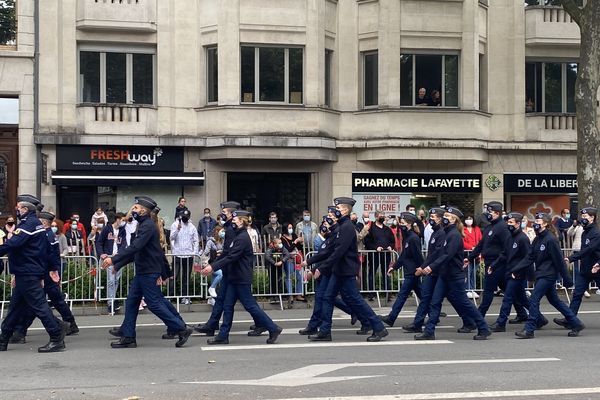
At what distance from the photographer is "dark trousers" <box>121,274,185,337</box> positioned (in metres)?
11.7

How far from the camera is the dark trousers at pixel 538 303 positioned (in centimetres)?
1269

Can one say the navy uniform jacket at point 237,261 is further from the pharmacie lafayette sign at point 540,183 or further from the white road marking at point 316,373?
the pharmacie lafayette sign at point 540,183

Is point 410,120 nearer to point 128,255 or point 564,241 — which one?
point 564,241

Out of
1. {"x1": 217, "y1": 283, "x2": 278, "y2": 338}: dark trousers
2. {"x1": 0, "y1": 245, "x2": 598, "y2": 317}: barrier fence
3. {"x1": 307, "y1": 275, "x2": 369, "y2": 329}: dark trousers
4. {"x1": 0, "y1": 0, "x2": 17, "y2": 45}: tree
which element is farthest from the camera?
{"x1": 0, "y1": 0, "x2": 17, "y2": 45}: tree

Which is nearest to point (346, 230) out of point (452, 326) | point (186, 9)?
point (452, 326)

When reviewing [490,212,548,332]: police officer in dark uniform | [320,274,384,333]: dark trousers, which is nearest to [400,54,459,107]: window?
[490,212,548,332]: police officer in dark uniform

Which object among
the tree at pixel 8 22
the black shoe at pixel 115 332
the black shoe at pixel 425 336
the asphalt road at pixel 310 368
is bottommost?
the asphalt road at pixel 310 368

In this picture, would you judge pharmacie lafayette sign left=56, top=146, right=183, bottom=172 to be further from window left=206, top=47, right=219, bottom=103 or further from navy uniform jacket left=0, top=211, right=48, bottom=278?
navy uniform jacket left=0, top=211, right=48, bottom=278

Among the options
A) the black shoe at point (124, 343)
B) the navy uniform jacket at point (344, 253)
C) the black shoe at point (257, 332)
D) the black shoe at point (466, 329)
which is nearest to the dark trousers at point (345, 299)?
the navy uniform jacket at point (344, 253)

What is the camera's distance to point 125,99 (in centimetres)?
2470

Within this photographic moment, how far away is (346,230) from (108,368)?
3.85 meters

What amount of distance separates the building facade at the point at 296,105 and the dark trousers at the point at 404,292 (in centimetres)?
1061

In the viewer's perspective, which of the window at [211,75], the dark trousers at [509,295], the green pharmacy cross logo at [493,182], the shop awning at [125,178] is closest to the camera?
the dark trousers at [509,295]

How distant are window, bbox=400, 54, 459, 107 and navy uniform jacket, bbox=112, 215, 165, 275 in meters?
14.9
